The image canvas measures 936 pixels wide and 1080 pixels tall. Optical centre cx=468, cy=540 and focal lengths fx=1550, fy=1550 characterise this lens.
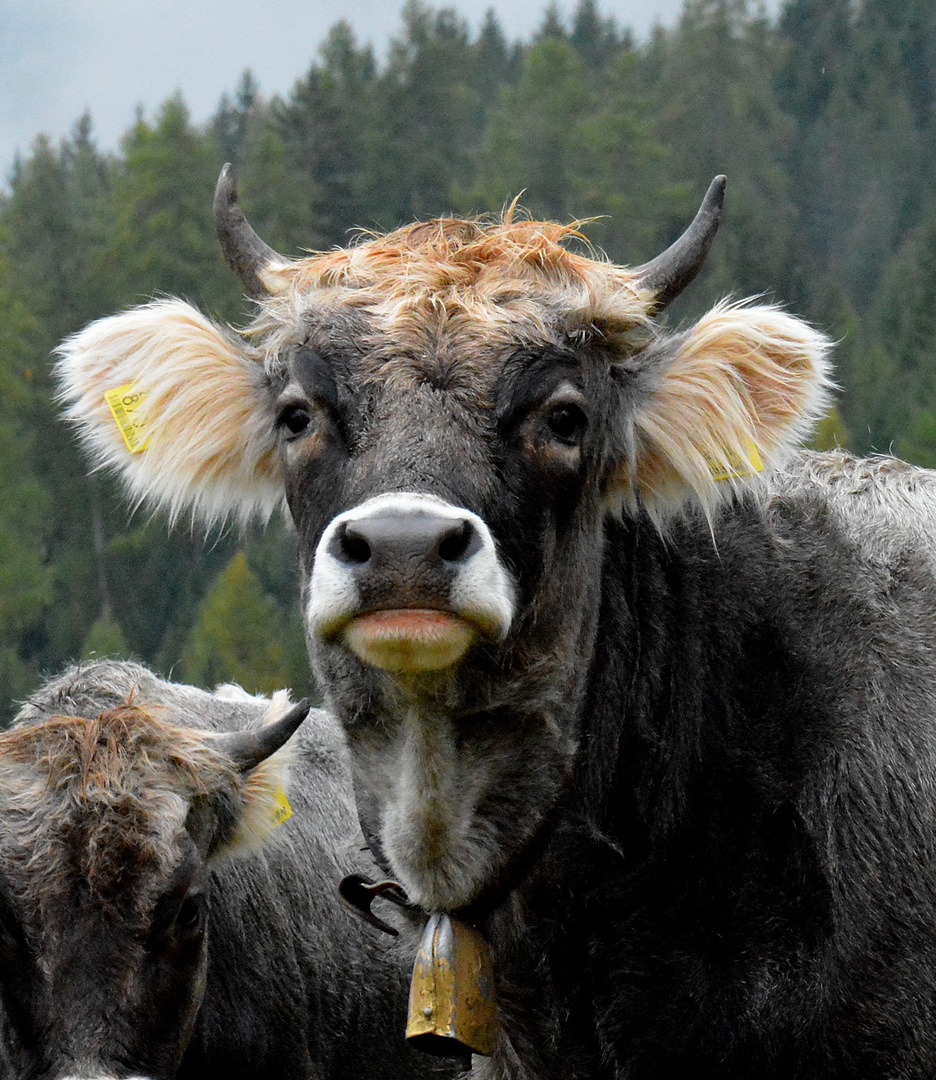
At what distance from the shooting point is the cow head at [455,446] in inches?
160

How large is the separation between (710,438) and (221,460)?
166 centimetres

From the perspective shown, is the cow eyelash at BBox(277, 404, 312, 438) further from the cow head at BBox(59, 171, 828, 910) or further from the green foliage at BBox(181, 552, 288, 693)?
the green foliage at BBox(181, 552, 288, 693)

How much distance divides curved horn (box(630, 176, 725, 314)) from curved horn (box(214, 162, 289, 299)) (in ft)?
4.06

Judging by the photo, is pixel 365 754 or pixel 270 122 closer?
pixel 365 754

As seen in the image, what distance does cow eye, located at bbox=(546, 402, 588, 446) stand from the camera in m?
4.45

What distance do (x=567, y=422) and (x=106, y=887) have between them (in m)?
2.55

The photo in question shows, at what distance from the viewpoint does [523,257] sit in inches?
190

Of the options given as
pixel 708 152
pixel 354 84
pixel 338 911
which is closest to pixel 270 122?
pixel 354 84

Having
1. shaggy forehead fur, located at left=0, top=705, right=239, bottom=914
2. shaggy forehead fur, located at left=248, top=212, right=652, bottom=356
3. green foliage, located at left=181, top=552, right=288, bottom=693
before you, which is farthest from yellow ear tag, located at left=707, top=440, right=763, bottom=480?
green foliage, located at left=181, top=552, right=288, bottom=693

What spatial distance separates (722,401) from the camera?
4.83 metres

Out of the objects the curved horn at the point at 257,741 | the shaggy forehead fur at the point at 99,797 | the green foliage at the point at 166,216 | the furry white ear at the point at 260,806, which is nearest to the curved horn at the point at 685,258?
the curved horn at the point at 257,741

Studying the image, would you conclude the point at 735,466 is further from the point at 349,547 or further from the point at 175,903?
the point at 175,903

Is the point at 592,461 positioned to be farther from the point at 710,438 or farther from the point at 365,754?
the point at 365,754

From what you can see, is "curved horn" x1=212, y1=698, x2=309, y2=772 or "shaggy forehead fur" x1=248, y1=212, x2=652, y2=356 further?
"curved horn" x1=212, y1=698, x2=309, y2=772
